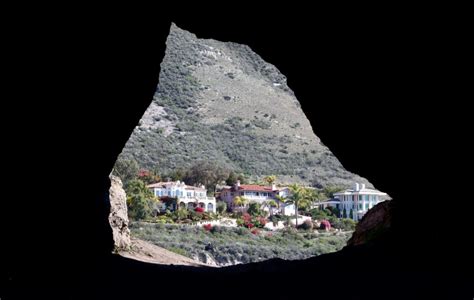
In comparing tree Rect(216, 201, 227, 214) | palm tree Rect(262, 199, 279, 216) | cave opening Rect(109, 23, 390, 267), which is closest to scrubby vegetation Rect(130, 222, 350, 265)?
cave opening Rect(109, 23, 390, 267)

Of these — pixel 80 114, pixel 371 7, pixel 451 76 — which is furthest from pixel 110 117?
pixel 451 76

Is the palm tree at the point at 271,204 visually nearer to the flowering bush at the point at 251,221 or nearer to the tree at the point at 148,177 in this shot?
the flowering bush at the point at 251,221

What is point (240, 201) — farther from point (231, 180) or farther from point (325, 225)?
point (325, 225)

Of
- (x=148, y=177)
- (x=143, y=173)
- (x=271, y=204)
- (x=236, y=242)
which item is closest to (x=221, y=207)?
(x=271, y=204)

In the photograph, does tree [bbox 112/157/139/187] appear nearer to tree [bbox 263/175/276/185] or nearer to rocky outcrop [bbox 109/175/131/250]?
tree [bbox 263/175/276/185]

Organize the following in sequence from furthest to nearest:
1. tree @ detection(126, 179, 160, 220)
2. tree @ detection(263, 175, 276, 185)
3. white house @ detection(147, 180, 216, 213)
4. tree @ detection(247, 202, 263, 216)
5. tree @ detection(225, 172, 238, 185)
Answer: tree @ detection(263, 175, 276, 185) → tree @ detection(225, 172, 238, 185) → tree @ detection(247, 202, 263, 216) → white house @ detection(147, 180, 216, 213) → tree @ detection(126, 179, 160, 220)

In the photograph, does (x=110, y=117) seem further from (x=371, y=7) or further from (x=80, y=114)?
(x=371, y=7)
